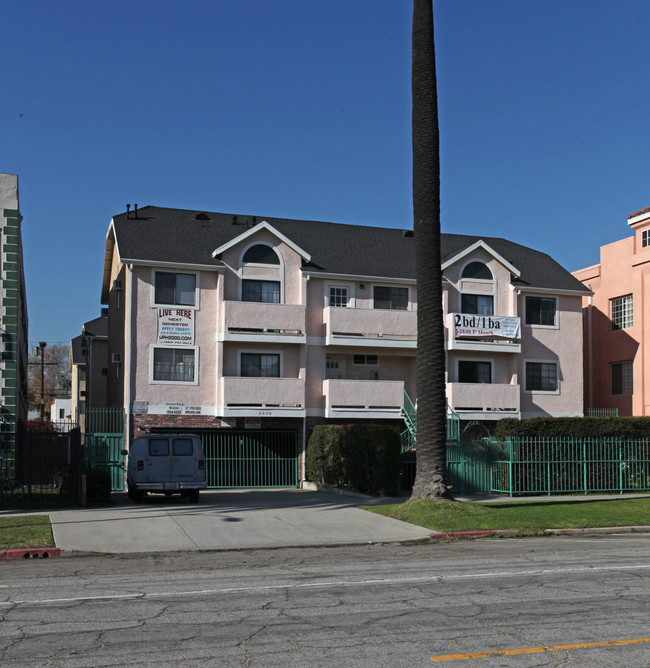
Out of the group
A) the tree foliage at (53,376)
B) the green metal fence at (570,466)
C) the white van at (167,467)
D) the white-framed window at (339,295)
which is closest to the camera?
the white van at (167,467)

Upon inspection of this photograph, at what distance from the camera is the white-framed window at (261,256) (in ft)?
109

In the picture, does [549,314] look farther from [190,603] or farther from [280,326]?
[190,603]

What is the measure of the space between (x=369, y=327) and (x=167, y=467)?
1295cm

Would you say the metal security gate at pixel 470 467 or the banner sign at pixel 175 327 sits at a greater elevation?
the banner sign at pixel 175 327

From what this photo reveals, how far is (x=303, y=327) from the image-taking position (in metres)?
33.2

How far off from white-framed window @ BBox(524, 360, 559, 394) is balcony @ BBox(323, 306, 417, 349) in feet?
19.8

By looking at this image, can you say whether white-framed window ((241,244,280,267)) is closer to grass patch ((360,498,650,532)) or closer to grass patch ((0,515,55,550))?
grass patch ((360,498,650,532))

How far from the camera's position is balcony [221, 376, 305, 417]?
3164 cm

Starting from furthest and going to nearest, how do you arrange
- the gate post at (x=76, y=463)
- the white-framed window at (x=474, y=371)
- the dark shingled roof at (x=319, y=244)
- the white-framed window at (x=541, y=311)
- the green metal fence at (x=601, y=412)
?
the green metal fence at (x=601, y=412) → the white-framed window at (x=541, y=311) → the white-framed window at (x=474, y=371) → the dark shingled roof at (x=319, y=244) → the gate post at (x=76, y=463)

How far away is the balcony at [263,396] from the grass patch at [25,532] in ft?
43.5

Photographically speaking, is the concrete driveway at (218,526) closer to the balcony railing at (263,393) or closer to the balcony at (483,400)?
the balcony railing at (263,393)

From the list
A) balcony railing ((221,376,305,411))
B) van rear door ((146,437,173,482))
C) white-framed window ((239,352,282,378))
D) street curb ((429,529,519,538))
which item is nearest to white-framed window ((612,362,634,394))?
balcony railing ((221,376,305,411))

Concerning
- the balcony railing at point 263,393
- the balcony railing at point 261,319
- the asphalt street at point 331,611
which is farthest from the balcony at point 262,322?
the asphalt street at point 331,611

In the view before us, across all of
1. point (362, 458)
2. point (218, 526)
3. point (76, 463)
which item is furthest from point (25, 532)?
point (362, 458)
